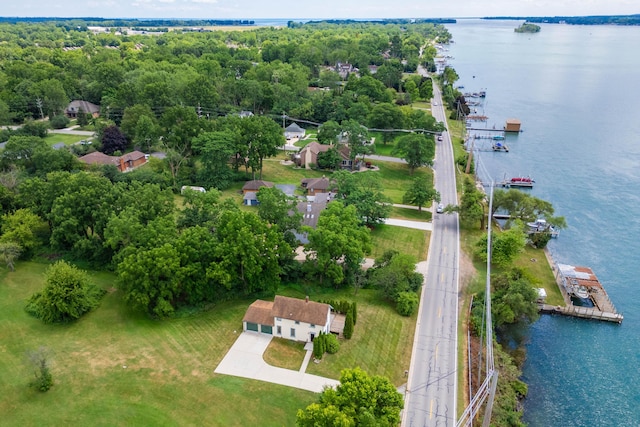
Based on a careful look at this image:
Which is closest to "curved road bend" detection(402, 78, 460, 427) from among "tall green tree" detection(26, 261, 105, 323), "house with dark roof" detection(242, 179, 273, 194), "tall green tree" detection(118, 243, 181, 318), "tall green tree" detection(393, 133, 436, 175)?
"tall green tree" detection(393, 133, 436, 175)

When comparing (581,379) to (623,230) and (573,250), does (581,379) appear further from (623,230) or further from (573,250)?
(623,230)

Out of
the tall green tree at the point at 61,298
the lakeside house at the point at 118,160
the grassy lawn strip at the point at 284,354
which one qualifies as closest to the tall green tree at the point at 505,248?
the grassy lawn strip at the point at 284,354

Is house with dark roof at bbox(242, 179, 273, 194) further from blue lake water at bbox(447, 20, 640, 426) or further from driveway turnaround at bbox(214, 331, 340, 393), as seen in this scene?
blue lake water at bbox(447, 20, 640, 426)

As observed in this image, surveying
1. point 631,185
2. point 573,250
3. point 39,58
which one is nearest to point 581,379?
point 573,250

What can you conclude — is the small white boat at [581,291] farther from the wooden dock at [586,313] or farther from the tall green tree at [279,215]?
the tall green tree at [279,215]

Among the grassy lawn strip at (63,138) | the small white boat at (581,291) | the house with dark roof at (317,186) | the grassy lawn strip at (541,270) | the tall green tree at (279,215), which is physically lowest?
the grassy lawn strip at (541,270)
